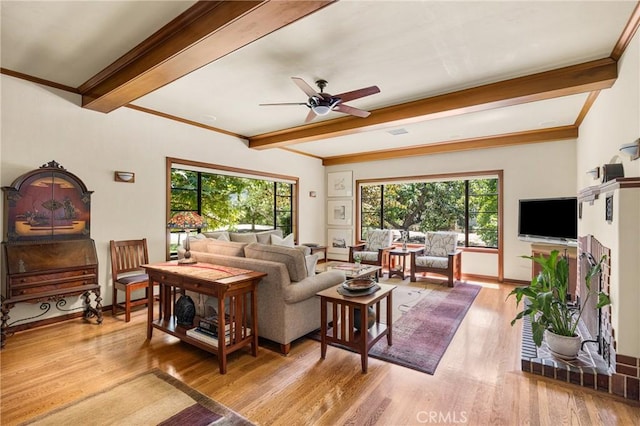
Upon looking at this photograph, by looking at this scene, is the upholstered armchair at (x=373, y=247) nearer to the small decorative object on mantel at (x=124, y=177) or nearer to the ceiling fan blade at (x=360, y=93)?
the ceiling fan blade at (x=360, y=93)

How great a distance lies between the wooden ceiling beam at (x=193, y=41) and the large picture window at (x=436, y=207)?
5.38 metres

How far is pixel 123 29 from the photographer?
252 cm

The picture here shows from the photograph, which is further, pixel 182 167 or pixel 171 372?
pixel 182 167

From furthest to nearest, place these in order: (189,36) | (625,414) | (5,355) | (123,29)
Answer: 1. (5,355)
2. (123,29)
3. (189,36)
4. (625,414)

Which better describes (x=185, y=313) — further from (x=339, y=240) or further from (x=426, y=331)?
(x=339, y=240)

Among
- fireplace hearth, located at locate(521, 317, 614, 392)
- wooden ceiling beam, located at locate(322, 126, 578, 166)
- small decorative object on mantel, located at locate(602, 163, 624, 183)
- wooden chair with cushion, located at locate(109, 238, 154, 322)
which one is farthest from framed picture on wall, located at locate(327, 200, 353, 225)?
small decorative object on mantel, located at locate(602, 163, 624, 183)

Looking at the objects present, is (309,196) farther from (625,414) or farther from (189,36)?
(625,414)

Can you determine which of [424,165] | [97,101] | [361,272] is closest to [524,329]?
[361,272]

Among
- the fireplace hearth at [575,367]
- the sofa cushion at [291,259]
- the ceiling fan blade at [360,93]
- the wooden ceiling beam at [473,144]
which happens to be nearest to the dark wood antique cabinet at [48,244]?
the sofa cushion at [291,259]

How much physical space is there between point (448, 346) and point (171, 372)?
262 cm

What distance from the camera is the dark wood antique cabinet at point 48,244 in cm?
318

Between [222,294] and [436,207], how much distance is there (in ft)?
20.7

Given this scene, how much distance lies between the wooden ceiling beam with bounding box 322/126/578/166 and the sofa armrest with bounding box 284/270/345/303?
164 inches

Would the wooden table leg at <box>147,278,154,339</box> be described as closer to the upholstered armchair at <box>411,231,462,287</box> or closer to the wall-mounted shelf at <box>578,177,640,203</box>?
the wall-mounted shelf at <box>578,177,640,203</box>
